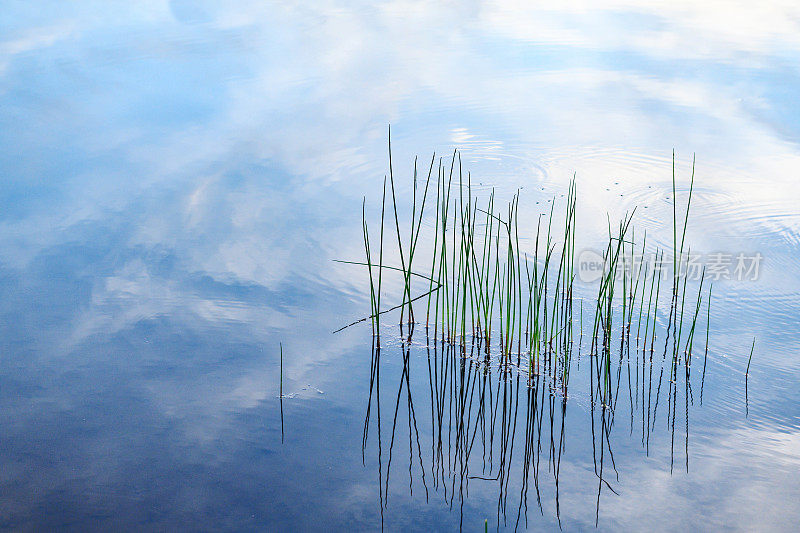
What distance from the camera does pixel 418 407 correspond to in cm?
220

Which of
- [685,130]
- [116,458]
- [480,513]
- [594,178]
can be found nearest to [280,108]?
[594,178]

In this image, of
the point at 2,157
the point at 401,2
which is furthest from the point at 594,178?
the point at 401,2

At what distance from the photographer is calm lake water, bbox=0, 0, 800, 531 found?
1.90 metres

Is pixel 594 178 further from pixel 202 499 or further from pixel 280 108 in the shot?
pixel 202 499

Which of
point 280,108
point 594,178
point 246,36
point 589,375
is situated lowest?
point 589,375

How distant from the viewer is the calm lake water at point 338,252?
1903 millimetres

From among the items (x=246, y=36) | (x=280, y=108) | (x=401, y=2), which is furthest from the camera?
(x=401, y=2)

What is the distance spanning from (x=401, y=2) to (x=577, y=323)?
4.92 meters

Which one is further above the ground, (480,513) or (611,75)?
(611,75)

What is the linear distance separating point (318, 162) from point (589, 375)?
204cm

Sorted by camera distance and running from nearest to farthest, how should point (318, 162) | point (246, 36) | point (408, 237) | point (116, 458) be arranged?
point (116, 458) < point (408, 237) < point (318, 162) < point (246, 36)

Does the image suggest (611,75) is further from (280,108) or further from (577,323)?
(577,323)

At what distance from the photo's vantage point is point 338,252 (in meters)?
3.08

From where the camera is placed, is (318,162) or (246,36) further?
(246,36)
